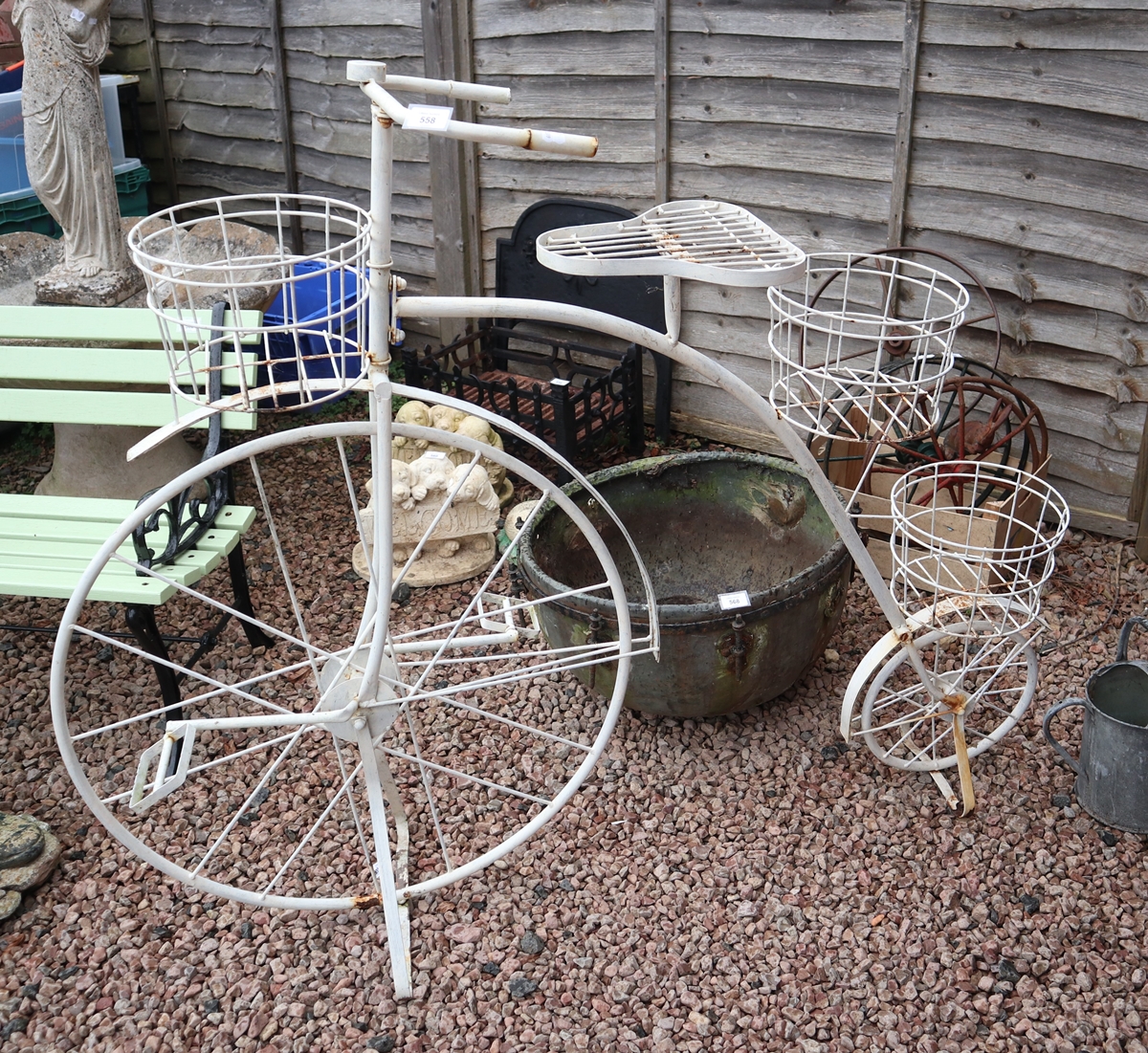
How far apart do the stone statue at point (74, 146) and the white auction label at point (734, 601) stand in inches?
119

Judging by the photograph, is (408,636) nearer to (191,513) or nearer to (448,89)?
(191,513)

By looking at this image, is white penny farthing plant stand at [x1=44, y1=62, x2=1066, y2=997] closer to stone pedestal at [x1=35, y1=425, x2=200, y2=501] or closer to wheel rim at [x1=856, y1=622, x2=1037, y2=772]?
wheel rim at [x1=856, y1=622, x2=1037, y2=772]

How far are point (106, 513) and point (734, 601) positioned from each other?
2.05 metres

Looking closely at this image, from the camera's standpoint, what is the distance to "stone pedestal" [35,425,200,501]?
4383 millimetres

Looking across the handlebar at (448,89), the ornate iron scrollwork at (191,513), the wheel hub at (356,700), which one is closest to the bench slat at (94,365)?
the ornate iron scrollwork at (191,513)

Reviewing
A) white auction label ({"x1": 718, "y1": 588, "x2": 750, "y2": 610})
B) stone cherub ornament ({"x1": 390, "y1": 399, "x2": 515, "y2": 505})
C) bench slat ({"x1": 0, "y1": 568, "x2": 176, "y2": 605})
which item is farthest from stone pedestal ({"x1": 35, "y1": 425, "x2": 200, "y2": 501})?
white auction label ({"x1": 718, "y1": 588, "x2": 750, "y2": 610})

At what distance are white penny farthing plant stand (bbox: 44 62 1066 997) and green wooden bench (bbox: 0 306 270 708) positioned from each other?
8 cm

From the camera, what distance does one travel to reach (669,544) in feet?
11.9

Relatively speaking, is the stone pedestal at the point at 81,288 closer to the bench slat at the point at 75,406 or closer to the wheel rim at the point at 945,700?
the bench slat at the point at 75,406

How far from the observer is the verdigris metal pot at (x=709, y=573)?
2.88 m

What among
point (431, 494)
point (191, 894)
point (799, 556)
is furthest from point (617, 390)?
point (191, 894)

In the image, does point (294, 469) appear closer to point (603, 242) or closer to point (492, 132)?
point (603, 242)

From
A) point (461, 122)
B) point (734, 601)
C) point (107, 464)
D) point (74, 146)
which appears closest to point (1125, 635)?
point (734, 601)

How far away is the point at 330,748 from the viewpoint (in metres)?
3.29
